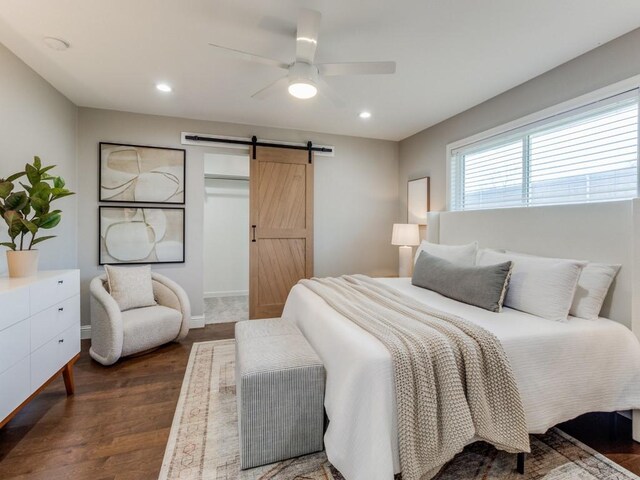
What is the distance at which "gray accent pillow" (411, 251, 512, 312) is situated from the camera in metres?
2.07

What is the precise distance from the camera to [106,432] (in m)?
1.87

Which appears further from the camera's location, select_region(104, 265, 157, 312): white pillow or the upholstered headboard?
select_region(104, 265, 157, 312): white pillow

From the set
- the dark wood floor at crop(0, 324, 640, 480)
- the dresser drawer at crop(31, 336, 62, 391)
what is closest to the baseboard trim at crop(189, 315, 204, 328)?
the dark wood floor at crop(0, 324, 640, 480)

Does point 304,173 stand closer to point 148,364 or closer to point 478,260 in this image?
point 478,260

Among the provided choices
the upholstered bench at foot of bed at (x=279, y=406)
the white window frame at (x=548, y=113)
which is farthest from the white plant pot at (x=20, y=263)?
Answer: the white window frame at (x=548, y=113)

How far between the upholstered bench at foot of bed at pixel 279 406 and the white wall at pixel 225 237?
167 inches

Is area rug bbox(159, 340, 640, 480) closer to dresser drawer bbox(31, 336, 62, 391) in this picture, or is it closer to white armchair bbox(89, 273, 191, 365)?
dresser drawer bbox(31, 336, 62, 391)

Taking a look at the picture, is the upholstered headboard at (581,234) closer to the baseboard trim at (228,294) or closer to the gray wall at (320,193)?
the gray wall at (320,193)

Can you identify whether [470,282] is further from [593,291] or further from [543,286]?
[593,291]

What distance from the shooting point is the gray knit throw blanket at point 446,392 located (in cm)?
129

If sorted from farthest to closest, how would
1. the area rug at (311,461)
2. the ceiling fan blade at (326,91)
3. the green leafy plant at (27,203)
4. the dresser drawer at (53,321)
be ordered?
the ceiling fan blade at (326,91), the green leafy plant at (27,203), the dresser drawer at (53,321), the area rug at (311,461)

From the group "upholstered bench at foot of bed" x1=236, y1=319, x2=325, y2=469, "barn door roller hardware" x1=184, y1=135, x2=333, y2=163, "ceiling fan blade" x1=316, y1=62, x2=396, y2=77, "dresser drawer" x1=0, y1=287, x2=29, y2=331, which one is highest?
"barn door roller hardware" x1=184, y1=135, x2=333, y2=163

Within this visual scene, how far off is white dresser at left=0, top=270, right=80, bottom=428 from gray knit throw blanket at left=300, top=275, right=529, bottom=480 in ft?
6.03

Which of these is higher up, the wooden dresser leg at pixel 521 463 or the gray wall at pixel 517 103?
the gray wall at pixel 517 103
